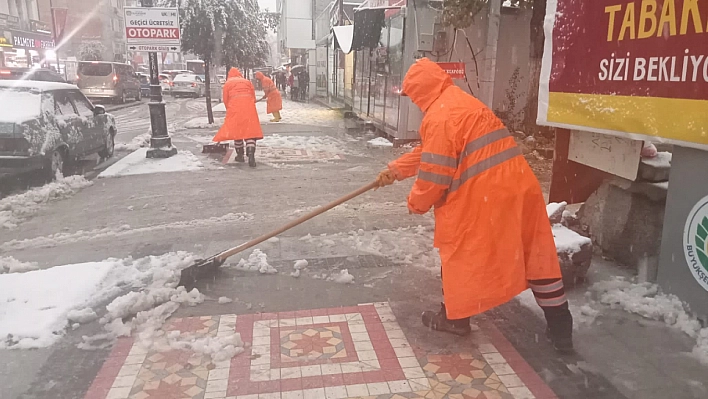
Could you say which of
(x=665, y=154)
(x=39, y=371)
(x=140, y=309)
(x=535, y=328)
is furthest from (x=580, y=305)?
(x=39, y=371)

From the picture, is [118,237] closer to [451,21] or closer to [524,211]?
[524,211]

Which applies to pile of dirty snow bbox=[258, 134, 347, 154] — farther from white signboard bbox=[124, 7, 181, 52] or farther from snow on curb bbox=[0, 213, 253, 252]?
snow on curb bbox=[0, 213, 253, 252]

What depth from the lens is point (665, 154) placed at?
454 cm

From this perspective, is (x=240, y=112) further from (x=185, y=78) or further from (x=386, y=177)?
(x=185, y=78)

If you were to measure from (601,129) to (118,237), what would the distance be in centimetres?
478

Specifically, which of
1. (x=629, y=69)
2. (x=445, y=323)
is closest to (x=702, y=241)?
(x=629, y=69)

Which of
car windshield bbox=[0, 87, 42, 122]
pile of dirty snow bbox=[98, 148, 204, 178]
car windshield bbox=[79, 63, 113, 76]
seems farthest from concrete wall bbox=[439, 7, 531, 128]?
car windshield bbox=[79, 63, 113, 76]

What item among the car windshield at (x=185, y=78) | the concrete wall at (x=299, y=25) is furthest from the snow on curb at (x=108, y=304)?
the concrete wall at (x=299, y=25)

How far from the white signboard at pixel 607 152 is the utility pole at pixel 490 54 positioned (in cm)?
659

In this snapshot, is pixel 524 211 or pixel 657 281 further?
pixel 657 281

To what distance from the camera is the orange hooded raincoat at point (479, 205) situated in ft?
9.95

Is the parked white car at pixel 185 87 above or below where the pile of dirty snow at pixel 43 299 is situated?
above

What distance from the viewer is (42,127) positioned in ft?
25.1

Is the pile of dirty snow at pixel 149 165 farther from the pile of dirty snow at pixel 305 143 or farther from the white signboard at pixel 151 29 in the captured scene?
the pile of dirty snow at pixel 305 143
